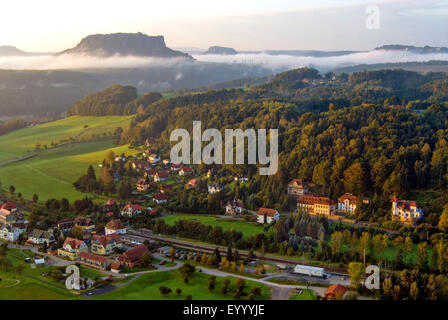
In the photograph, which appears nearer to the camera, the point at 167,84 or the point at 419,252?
the point at 419,252

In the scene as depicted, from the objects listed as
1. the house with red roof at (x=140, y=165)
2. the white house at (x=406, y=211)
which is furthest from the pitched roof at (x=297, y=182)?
the house with red roof at (x=140, y=165)

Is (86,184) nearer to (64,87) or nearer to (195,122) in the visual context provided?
(195,122)

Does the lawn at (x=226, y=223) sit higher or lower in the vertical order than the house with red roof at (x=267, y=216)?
lower

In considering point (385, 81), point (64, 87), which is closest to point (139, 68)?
point (64, 87)

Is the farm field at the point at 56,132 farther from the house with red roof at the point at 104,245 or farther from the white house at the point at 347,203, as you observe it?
the white house at the point at 347,203

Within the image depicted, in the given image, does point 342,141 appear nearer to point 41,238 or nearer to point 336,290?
point 336,290

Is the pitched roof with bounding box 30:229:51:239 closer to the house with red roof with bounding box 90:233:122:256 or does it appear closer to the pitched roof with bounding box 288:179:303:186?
the house with red roof with bounding box 90:233:122:256

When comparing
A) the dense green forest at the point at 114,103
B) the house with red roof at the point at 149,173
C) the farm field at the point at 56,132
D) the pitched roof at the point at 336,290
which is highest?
the dense green forest at the point at 114,103
